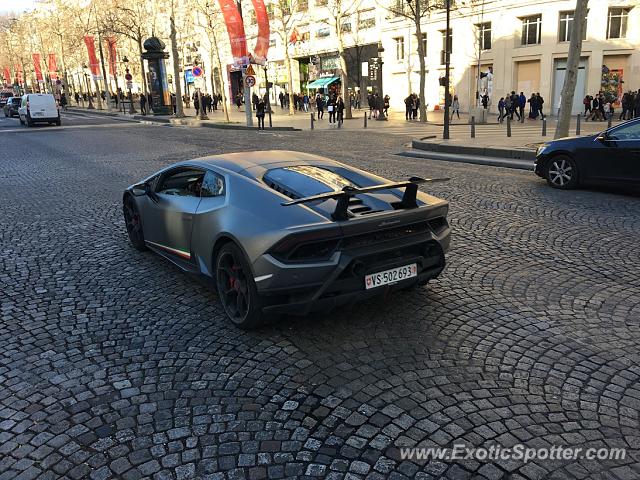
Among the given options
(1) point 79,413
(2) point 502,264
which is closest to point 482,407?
(1) point 79,413

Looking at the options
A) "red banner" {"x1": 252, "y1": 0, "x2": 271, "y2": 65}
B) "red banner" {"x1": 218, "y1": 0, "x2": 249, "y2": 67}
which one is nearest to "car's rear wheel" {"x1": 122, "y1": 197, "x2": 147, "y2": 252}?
"red banner" {"x1": 252, "y1": 0, "x2": 271, "y2": 65}

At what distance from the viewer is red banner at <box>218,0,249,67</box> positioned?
28.1 meters

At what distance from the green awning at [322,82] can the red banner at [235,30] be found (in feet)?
72.6

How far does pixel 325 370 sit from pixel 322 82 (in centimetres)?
4984

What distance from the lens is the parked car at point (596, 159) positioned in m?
9.27

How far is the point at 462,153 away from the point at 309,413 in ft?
46.8

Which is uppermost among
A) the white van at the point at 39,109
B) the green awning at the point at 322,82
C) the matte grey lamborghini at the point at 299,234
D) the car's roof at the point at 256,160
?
the green awning at the point at 322,82

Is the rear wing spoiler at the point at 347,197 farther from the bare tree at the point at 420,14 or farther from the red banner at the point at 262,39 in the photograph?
the red banner at the point at 262,39

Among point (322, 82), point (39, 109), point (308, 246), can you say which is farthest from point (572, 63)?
point (322, 82)

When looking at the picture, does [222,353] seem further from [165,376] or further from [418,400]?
[418,400]

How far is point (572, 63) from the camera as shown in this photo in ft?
48.8

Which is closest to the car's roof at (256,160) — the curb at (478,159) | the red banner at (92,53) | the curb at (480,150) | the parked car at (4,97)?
the curb at (478,159)

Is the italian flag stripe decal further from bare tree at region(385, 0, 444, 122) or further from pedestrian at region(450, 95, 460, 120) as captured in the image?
pedestrian at region(450, 95, 460, 120)

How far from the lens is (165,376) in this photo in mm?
3756
